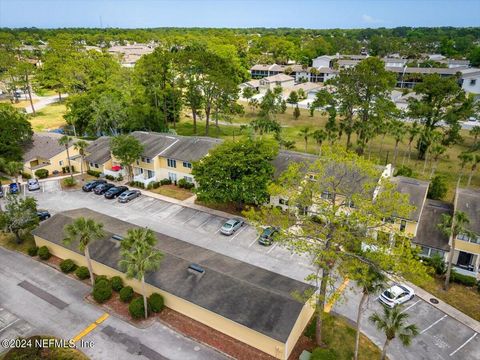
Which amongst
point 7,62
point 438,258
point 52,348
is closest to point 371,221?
point 438,258

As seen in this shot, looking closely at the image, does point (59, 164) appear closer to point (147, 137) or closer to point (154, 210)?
point (147, 137)

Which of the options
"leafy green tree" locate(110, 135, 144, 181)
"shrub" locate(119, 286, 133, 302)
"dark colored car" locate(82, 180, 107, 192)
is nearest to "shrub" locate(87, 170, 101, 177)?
"dark colored car" locate(82, 180, 107, 192)

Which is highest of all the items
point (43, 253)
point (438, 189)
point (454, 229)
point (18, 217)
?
point (454, 229)

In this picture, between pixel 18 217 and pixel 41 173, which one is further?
pixel 41 173

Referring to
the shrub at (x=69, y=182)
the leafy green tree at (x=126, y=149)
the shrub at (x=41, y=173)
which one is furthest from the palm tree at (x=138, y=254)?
the shrub at (x=41, y=173)

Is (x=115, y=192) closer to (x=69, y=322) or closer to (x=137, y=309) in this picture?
(x=69, y=322)

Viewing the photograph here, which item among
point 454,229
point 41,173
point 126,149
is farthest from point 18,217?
point 454,229
